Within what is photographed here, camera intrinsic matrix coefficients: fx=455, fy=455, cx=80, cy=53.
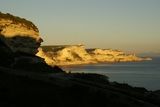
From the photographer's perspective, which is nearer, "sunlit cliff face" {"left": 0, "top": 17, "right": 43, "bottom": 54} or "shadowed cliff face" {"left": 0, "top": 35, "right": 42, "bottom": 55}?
"shadowed cliff face" {"left": 0, "top": 35, "right": 42, "bottom": 55}

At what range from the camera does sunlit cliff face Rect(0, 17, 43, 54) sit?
5866 centimetres

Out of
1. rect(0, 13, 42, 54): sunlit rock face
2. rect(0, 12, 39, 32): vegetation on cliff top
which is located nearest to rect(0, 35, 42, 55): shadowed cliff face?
rect(0, 13, 42, 54): sunlit rock face

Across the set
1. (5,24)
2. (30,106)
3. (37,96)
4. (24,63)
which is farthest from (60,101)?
(5,24)

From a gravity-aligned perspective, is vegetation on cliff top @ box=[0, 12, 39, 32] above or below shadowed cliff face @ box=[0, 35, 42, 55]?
above

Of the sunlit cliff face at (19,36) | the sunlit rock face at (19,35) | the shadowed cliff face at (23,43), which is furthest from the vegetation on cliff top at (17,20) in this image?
the shadowed cliff face at (23,43)

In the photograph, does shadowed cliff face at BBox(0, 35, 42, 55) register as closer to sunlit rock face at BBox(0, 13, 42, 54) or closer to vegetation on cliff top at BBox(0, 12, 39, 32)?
sunlit rock face at BBox(0, 13, 42, 54)

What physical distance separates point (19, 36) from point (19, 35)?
0.45 feet

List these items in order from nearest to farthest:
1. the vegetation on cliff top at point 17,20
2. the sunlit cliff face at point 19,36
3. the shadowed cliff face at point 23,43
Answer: the shadowed cliff face at point 23,43
the sunlit cliff face at point 19,36
the vegetation on cliff top at point 17,20

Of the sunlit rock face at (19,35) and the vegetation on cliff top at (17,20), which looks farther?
the vegetation on cliff top at (17,20)

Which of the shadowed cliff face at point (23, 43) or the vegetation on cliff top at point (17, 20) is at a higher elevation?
the vegetation on cliff top at point (17, 20)

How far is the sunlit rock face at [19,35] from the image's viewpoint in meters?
58.7

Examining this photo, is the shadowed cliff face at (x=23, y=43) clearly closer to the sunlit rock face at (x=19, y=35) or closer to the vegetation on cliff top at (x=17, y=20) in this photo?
the sunlit rock face at (x=19, y=35)

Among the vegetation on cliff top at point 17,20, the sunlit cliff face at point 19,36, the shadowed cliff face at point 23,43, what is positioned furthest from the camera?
the vegetation on cliff top at point 17,20

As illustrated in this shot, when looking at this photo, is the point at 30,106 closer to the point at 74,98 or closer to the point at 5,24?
the point at 74,98
